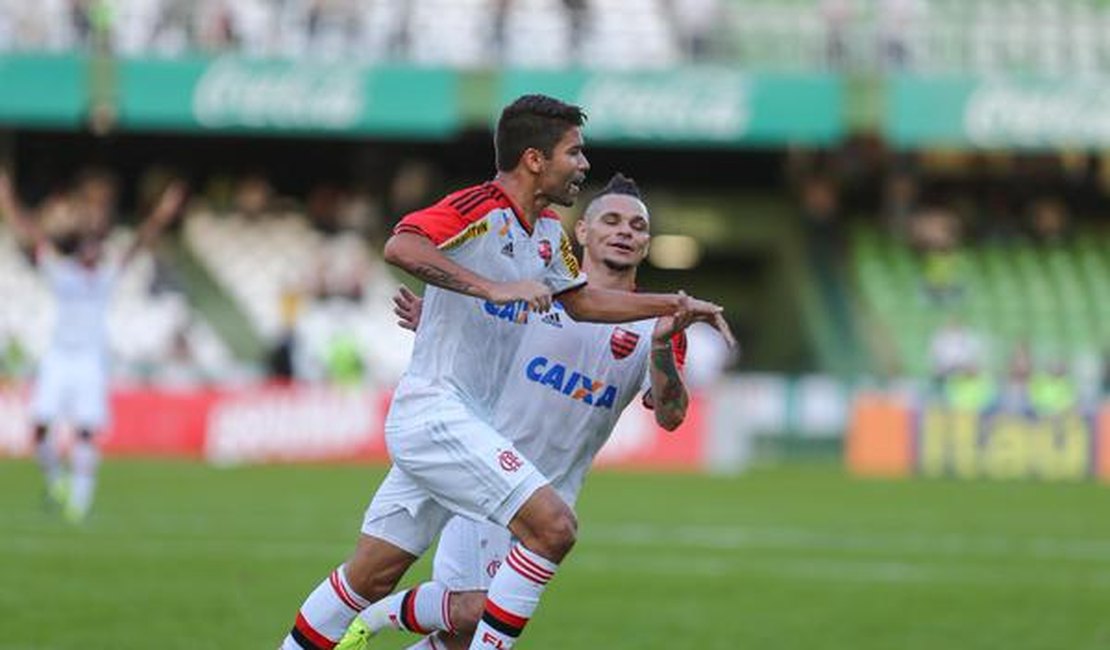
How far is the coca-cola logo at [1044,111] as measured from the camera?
3612cm

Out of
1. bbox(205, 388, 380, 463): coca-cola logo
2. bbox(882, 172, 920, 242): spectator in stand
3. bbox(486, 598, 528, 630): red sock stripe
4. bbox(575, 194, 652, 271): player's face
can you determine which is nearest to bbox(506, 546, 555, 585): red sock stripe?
bbox(486, 598, 528, 630): red sock stripe

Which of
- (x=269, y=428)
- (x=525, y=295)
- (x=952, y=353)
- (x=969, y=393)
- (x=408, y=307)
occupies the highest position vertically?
(x=525, y=295)

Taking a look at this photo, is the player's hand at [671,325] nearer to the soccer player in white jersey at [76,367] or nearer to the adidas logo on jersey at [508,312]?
the adidas logo on jersey at [508,312]

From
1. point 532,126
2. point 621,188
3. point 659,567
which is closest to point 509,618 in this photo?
point 532,126

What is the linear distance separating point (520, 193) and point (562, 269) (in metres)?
0.41

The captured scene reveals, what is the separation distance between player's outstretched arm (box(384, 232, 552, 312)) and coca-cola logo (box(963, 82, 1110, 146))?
29299mm

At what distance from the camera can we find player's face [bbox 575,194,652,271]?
9055 millimetres

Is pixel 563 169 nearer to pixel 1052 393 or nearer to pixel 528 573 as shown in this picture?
pixel 528 573

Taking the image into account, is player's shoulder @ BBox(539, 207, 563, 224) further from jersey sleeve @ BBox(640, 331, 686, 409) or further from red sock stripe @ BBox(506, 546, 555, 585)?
red sock stripe @ BBox(506, 546, 555, 585)

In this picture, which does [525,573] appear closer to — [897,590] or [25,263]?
[897,590]

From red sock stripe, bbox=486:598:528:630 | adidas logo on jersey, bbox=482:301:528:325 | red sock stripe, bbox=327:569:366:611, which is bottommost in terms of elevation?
red sock stripe, bbox=327:569:366:611

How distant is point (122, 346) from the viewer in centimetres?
3569

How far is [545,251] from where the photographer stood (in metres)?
8.63

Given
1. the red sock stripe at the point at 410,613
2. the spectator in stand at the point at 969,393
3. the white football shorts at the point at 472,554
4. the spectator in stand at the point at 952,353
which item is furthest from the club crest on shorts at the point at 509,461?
the spectator in stand at the point at 952,353
